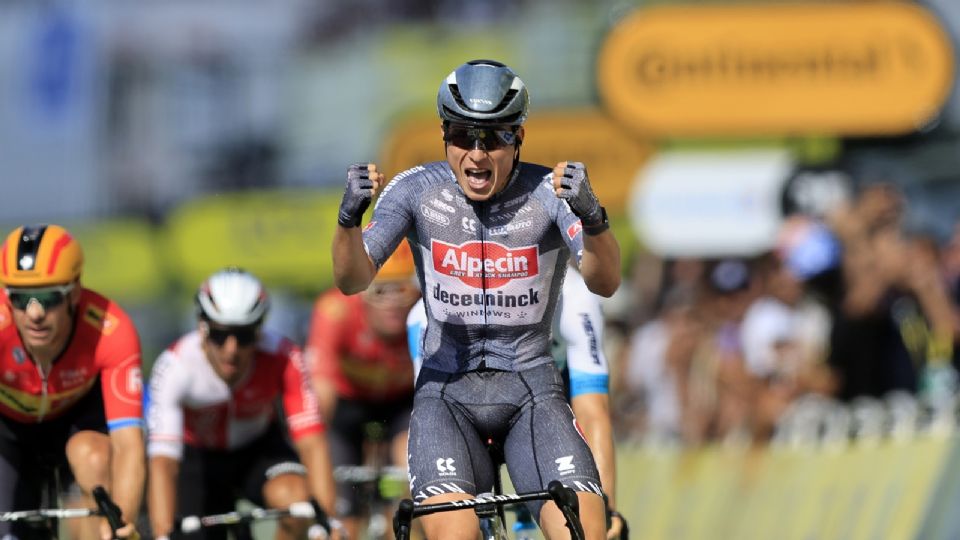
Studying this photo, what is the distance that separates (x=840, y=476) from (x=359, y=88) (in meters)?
11.5

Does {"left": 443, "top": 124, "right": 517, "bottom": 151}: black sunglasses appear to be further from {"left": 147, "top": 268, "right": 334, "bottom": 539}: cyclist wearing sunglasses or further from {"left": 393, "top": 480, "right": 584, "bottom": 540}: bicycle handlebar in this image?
{"left": 147, "top": 268, "right": 334, "bottom": 539}: cyclist wearing sunglasses

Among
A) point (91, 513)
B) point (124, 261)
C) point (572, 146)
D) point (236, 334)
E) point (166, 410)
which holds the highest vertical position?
point (572, 146)

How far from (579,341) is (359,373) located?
384 cm

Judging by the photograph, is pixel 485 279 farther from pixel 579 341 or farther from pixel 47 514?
pixel 47 514

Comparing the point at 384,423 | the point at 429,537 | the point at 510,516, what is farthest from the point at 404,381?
the point at 429,537

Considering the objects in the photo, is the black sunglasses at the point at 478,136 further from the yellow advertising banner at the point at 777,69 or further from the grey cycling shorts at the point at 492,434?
the yellow advertising banner at the point at 777,69

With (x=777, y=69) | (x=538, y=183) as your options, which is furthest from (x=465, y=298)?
(x=777, y=69)

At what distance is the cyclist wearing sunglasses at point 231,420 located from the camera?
32.0ft

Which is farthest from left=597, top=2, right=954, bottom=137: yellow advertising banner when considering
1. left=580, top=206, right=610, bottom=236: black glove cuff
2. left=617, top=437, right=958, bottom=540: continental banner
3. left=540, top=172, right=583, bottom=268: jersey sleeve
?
left=580, top=206, right=610, bottom=236: black glove cuff

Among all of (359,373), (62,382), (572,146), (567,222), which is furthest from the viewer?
(572,146)

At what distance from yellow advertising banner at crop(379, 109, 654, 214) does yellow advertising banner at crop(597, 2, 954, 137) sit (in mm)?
284

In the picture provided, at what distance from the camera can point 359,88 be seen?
74.1 feet

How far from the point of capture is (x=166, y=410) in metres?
9.96

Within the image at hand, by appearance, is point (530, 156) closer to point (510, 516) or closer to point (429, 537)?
point (510, 516)
